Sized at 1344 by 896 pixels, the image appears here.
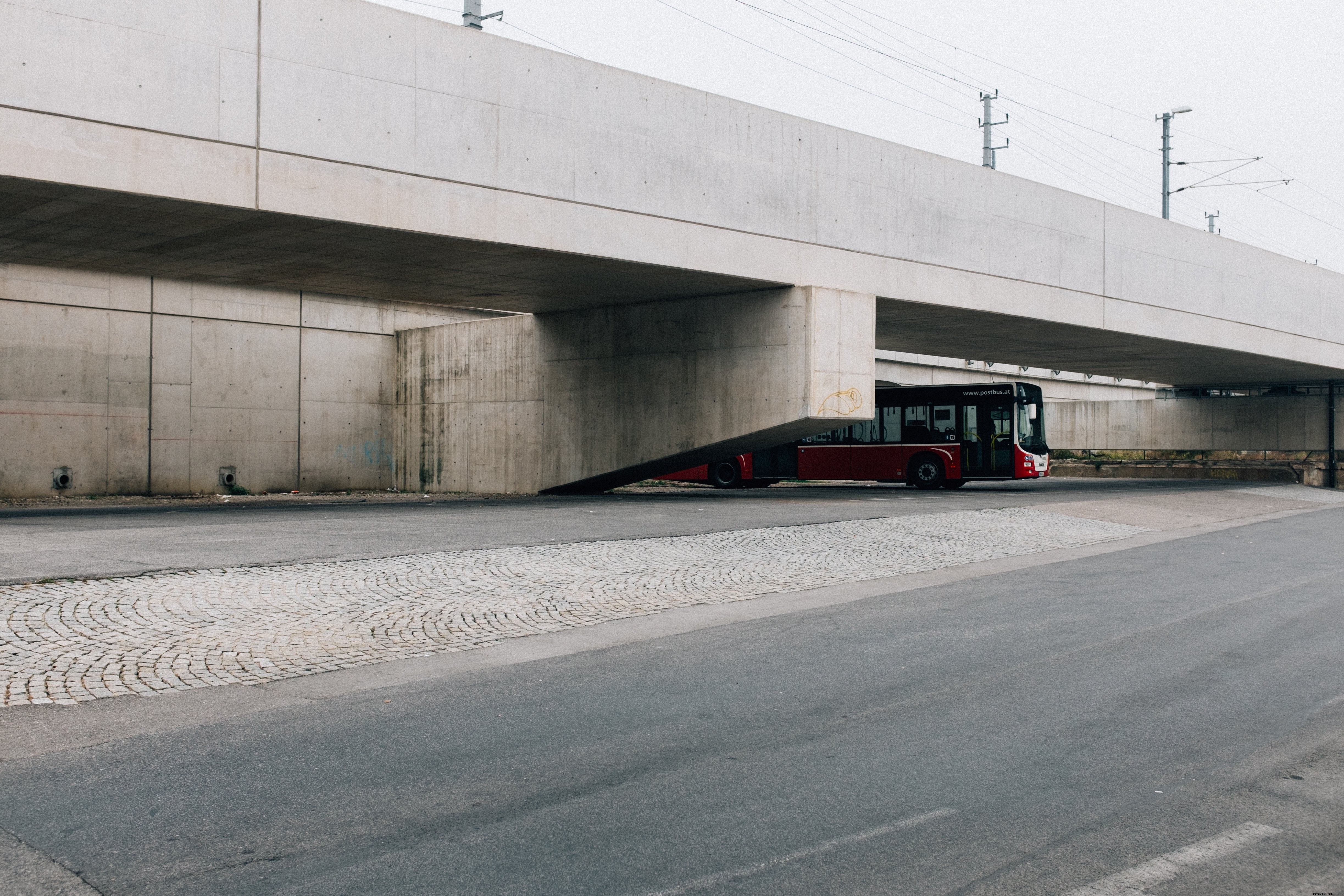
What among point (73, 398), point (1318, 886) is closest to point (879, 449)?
point (73, 398)

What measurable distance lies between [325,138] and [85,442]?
11.5 m

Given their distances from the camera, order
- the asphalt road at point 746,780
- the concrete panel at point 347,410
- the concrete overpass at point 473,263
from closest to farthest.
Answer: the asphalt road at point 746,780 → the concrete overpass at point 473,263 → the concrete panel at point 347,410

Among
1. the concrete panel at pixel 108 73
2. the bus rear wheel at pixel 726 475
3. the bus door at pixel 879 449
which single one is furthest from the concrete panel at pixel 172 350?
the bus door at pixel 879 449

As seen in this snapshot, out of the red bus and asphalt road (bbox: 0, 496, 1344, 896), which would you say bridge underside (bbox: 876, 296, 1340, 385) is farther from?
asphalt road (bbox: 0, 496, 1344, 896)

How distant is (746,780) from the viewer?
472 cm

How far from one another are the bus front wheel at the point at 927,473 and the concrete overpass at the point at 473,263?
Result: 3.39 meters

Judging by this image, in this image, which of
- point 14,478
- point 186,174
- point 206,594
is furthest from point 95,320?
point 206,594

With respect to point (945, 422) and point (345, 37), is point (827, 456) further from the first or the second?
point (345, 37)

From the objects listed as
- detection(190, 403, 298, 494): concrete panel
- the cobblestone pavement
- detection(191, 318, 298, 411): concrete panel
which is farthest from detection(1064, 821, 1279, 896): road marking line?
detection(191, 318, 298, 411): concrete panel

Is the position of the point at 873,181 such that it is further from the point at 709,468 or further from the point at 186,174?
the point at 709,468

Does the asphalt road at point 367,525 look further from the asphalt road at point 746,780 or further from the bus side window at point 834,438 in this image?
the bus side window at point 834,438

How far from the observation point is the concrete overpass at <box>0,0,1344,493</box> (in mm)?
13297

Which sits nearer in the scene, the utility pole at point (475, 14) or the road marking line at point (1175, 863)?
the road marking line at point (1175, 863)

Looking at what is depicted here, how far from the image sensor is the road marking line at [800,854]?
3.57 m
